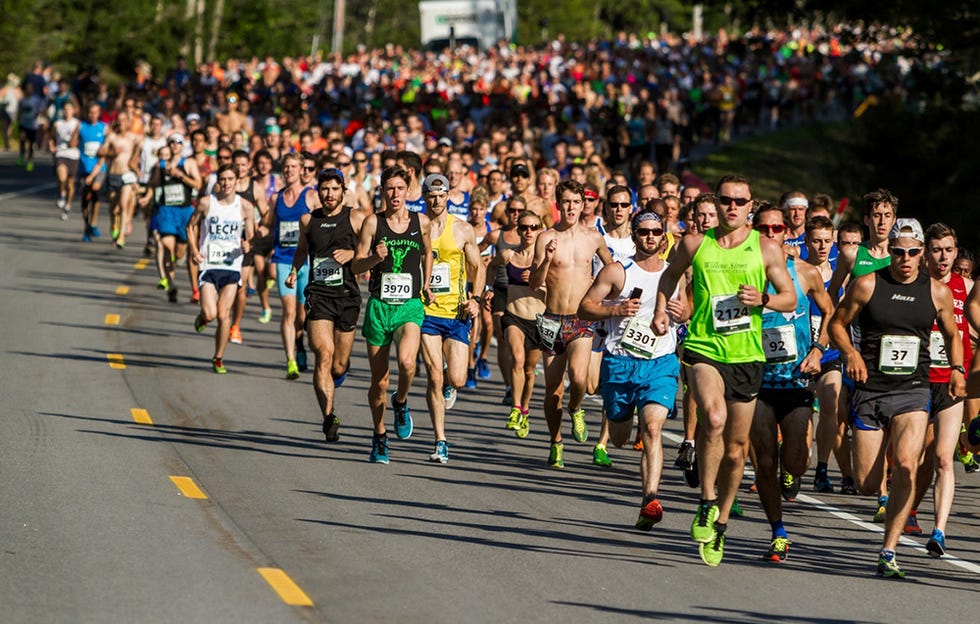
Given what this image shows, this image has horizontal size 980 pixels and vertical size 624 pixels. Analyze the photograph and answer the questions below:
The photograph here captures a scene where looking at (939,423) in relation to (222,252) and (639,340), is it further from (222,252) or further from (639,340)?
(222,252)

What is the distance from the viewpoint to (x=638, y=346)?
1171 cm

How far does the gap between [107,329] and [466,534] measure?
33.9 ft

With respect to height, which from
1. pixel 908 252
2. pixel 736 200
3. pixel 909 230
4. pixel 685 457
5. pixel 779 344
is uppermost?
pixel 736 200

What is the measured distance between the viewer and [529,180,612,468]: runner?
43.5 ft

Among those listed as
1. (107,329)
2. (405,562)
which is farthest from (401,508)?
(107,329)

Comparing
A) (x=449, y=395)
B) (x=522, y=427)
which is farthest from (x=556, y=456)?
(x=449, y=395)

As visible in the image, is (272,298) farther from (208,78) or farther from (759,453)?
(208,78)

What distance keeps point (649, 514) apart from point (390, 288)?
3158 millimetres

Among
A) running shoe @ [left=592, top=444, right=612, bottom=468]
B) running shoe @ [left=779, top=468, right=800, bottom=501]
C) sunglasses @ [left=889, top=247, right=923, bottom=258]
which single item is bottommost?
running shoe @ [left=592, top=444, right=612, bottom=468]

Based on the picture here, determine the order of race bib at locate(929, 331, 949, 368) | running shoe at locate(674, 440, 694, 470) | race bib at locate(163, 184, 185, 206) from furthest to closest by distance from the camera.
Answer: race bib at locate(163, 184, 185, 206), running shoe at locate(674, 440, 694, 470), race bib at locate(929, 331, 949, 368)

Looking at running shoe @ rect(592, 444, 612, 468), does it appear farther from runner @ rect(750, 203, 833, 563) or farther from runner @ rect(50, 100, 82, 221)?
runner @ rect(50, 100, 82, 221)

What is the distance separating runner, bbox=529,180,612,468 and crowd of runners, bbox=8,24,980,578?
0.02 meters

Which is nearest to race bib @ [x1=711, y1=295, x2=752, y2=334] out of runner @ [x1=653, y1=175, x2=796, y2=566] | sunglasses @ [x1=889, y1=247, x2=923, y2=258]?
runner @ [x1=653, y1=175, x2=796, y2=566]

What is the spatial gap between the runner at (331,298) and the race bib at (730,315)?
4.28 m
